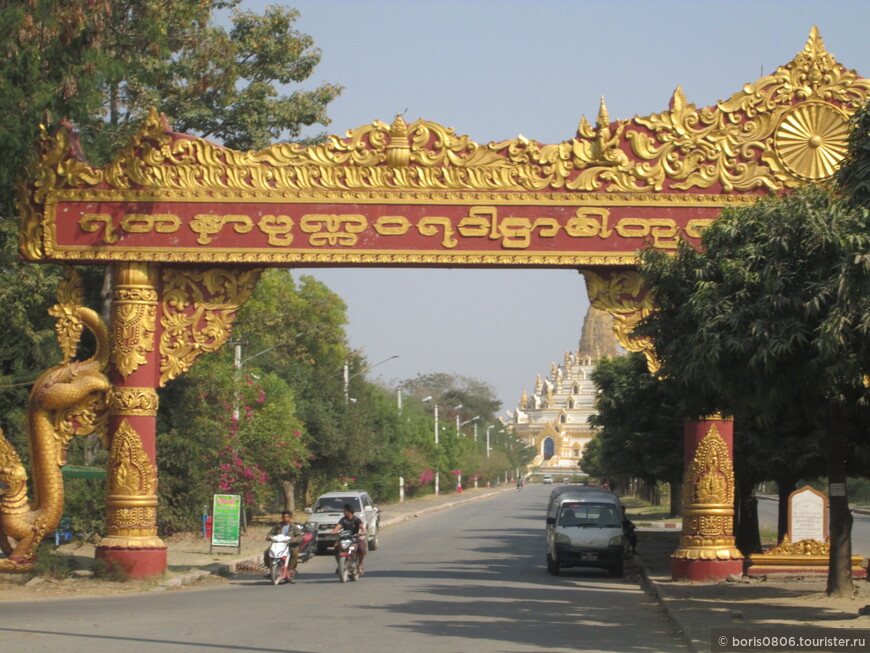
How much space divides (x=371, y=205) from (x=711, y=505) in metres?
7.11

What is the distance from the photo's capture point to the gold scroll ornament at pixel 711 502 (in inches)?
768

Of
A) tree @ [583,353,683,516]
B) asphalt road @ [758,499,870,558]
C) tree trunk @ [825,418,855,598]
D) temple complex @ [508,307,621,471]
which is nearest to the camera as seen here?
tree trunk @ [825,418,855,598]

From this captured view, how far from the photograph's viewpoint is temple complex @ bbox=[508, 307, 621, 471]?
16888 centimetres

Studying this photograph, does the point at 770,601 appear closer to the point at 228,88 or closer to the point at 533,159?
the point at 533,159

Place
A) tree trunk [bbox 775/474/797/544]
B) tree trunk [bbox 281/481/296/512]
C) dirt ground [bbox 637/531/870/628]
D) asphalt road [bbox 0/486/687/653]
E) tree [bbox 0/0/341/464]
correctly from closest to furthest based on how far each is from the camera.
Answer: asphalt road [bbox 0/486/687/653] → dirt ground [bbox 637/531/870/628] → tree [bbox 0/0/341/464] → tree trunk [bbox 775/474/797/544] → tree trunk [bbox 281/481/296/512]

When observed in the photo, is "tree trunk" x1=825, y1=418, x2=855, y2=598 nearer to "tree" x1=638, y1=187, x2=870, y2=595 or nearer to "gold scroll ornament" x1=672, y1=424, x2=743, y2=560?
"tree" x1=638, y1=187, x2=870, y2=595

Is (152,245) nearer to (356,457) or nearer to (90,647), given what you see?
(90,647)

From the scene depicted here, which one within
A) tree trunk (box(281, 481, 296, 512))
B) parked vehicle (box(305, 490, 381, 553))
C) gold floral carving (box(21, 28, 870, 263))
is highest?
gold floral carving (box(21, 28, 870, 263))

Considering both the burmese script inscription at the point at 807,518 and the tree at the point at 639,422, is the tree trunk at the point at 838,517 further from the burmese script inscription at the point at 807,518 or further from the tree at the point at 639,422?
the tree at the point at 639,422

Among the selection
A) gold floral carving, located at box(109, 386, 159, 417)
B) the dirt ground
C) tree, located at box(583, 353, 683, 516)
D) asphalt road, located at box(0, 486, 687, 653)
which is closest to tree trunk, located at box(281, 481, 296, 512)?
tree, located at box(583, 353, 683, 516)

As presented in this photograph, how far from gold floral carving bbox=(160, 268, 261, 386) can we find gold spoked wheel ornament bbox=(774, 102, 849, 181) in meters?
8.39

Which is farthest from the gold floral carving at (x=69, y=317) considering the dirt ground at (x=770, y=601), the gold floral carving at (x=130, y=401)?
the dirt ground at (x=770, y=601)

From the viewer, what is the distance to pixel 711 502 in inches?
769

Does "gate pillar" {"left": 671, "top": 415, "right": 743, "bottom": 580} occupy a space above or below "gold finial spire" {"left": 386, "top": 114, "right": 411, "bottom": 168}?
below
